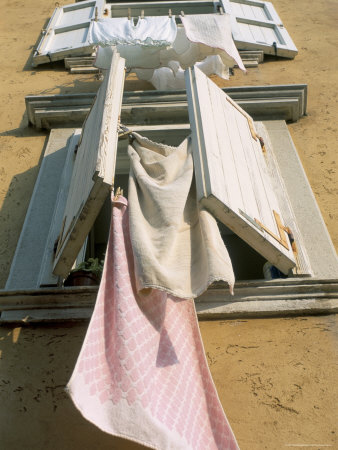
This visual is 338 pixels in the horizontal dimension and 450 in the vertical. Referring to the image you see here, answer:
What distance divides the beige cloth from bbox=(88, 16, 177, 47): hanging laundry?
1.99m

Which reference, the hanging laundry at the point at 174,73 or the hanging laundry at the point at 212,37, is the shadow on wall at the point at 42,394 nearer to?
the hanging laundry at the point at 174,73

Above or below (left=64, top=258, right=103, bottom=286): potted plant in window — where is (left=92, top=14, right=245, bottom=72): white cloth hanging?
above

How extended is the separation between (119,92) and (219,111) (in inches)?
27.0

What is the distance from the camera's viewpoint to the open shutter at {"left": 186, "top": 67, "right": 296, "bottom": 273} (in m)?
2.83

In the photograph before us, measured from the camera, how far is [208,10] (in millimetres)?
6918

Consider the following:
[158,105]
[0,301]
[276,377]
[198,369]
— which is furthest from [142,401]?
[158,105]

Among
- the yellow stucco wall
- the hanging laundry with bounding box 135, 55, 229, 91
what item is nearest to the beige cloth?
the yellow stucco wall

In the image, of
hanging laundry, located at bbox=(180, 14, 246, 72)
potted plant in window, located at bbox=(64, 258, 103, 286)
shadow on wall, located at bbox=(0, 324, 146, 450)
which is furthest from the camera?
hanging laundry, located at bbox=(180, 14, 246, 72)

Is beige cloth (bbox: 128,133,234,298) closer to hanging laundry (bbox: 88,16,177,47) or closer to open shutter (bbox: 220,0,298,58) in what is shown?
hanging laundry (bbox: 88,16,177,47)

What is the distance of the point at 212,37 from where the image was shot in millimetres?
4898

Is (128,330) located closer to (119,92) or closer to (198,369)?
(198,369)

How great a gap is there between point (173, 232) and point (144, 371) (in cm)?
72

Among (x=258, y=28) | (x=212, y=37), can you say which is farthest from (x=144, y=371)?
(x=258, y=28)

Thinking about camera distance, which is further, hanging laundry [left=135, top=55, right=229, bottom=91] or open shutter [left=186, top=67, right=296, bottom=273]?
hanging laundry [left=135, top=55, right=229, bottom=91]
